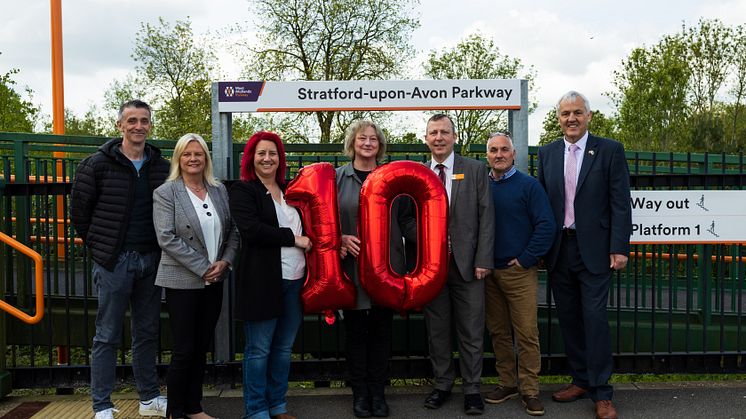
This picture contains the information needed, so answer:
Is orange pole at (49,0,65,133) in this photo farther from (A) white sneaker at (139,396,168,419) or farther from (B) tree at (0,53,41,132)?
(B) tree at (0,53,41,132)

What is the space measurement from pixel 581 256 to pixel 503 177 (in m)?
0.76

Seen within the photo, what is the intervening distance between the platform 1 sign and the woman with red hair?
271cm

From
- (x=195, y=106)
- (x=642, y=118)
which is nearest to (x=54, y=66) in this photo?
(x=195, y=106)

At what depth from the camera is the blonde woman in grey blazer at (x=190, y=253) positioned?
3967 millimetres

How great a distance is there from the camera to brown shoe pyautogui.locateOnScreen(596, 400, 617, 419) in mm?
4402

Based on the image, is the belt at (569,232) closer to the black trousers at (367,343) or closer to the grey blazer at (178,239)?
the black trousers at (367,343)

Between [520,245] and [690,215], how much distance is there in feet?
5.28

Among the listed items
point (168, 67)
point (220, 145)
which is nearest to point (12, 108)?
point (168, 67)

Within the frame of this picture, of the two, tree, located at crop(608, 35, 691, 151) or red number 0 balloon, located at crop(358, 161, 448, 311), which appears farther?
tree, located at crop(608, 35, 691, 151)

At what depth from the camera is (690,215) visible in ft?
16.7

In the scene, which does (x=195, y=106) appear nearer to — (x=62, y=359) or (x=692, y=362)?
(x=62, y=359)

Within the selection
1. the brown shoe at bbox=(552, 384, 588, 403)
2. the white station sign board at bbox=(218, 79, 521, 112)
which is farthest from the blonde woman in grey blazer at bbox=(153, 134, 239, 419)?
the brown shoe at bbox=(552, 384, 588, 403)

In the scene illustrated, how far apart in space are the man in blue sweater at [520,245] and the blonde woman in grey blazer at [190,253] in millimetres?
1828

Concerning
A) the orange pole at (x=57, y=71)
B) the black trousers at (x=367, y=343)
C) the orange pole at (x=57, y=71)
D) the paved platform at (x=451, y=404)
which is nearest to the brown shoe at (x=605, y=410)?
the paved platform at (x=451, y=404)
